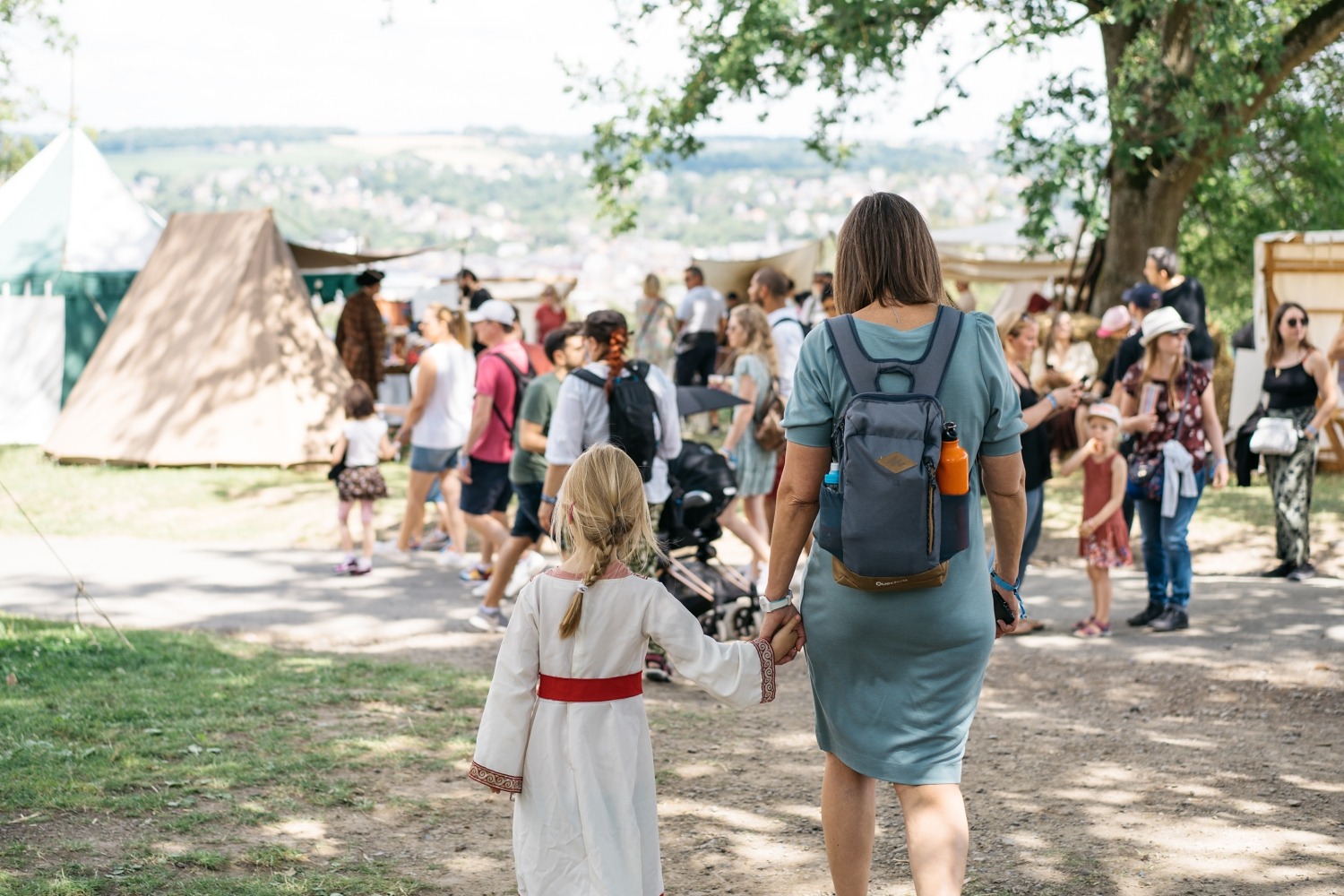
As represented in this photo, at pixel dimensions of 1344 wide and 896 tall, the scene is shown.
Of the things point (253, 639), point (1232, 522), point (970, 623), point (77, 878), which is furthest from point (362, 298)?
point (970, 623)

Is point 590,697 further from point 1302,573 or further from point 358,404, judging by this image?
point 1302,573

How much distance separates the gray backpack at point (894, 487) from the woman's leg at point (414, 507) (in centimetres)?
651

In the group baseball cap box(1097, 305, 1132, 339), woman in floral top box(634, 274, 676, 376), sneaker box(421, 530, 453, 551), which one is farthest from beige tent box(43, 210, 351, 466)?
baseball cap box(1097, 305, 1132, 339)

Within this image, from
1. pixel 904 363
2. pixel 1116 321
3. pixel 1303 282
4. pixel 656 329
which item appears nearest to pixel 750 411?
pixel 904 363

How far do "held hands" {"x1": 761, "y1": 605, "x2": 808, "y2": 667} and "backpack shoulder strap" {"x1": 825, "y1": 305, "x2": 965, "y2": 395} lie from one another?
598 mm

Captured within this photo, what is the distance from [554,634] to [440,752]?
213 centimetres

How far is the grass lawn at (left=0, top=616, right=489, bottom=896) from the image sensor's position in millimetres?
3963

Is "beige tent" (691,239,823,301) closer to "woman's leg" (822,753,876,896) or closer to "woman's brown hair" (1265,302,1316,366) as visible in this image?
"woman's brown hair" (1265,302,1316,366)

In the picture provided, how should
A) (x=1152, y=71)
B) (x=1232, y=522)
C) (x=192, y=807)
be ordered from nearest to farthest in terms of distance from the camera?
1. (x=192, y=807)
2. (x=1232, y=522)
3. (x=1152, y=71)

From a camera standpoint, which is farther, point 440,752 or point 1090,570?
point 1090,570

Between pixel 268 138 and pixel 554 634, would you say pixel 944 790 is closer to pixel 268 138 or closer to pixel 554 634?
pixel 554 634

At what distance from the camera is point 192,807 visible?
4477 mm

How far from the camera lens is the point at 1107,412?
712 cm

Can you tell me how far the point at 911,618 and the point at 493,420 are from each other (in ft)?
17.5
